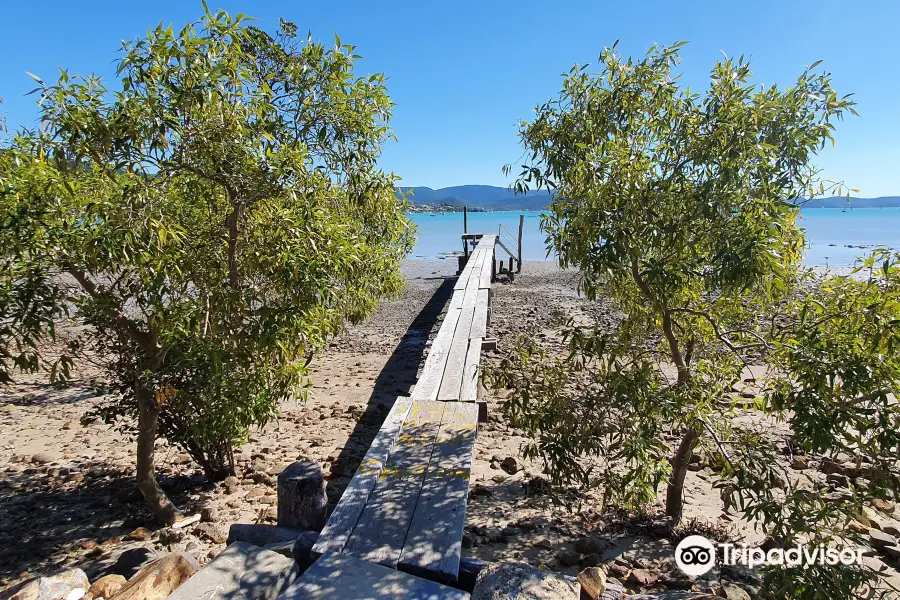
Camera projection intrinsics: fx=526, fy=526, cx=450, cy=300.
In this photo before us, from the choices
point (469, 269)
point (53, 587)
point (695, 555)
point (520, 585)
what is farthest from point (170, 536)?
point (469, 269)

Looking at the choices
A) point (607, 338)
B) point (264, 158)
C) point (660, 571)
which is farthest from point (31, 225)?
point (660, 571)

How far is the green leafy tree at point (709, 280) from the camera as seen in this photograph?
8.77 ft

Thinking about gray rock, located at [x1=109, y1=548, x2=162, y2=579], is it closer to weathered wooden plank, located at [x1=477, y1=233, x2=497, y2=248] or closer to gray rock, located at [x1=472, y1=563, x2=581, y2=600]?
gray rock, located at [x1=472, y1=563, x2=581, y2=600]

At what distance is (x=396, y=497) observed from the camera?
10.2 ft

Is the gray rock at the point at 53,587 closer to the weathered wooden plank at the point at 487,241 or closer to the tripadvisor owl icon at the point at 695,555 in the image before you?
the tripadvisor owl icon at the point at 695,555

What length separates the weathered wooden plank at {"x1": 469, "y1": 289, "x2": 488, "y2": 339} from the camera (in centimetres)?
687

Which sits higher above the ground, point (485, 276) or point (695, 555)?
point (485, 276)

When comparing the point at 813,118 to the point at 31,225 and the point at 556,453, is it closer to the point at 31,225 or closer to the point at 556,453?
the point at 556,453

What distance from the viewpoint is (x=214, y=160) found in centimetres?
325

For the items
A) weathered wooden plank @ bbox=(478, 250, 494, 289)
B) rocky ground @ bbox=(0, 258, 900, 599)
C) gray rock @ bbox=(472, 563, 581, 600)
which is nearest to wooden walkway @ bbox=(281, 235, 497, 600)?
gray rock @ bbox=(472, 563, 581, 600)

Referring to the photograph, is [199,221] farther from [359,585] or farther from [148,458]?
[359,585]

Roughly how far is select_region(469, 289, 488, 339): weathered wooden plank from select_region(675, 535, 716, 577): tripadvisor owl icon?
330 cm

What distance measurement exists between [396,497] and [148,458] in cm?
226

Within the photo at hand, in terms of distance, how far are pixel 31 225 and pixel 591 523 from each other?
4.41 meters
